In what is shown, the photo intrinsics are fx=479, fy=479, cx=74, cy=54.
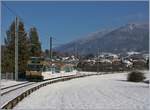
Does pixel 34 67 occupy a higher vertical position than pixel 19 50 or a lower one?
lower

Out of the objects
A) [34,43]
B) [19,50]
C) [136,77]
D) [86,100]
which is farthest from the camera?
[34,43]

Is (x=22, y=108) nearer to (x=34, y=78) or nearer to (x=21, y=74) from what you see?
(x=34, y=78)

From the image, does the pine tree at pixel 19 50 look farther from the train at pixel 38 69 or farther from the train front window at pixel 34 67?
the train front window at pixel 34 67

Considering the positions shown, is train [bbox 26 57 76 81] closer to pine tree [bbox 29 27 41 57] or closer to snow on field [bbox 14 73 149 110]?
snow on field [bbox 14 73 149 110]

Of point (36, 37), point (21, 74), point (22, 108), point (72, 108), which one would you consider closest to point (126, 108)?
point (72, 108)

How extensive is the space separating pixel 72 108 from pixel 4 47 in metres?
60.5

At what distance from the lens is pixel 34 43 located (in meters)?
91.1

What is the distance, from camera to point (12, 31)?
79562mm

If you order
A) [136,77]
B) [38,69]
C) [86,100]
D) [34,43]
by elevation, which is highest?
[34,43]

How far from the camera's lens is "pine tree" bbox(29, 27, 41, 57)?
90.4 m

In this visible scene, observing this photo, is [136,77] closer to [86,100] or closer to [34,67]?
[34,67]

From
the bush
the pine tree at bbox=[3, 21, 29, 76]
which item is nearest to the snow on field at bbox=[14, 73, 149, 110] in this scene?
the bush

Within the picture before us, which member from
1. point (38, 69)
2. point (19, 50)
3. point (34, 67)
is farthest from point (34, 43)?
point (38, 69)

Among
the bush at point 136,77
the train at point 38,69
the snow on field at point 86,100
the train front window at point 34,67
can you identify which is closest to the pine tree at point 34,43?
the bush at point 136,77
